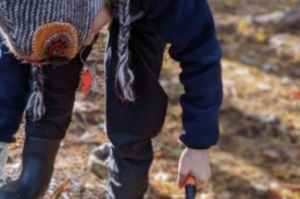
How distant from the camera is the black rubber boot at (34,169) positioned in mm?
1982

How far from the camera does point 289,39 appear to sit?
4.12m

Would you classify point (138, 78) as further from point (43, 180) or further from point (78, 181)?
point (78, 181)

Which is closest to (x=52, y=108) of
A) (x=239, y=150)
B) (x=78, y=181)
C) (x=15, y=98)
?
(x=15, y=98)

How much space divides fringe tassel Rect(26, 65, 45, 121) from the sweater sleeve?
0.34 meters

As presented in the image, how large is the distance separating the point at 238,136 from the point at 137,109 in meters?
1.15

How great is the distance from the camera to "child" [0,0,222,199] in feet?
6.05

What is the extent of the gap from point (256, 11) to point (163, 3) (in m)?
2.85

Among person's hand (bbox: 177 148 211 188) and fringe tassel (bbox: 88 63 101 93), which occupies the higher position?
fringe tassel (bbox: 88 63 101 93)

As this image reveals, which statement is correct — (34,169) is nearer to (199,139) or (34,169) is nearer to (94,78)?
(94,78)

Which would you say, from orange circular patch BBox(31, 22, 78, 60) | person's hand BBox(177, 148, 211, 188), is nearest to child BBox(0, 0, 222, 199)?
person's hand BBox(177, 148, 211, 188)

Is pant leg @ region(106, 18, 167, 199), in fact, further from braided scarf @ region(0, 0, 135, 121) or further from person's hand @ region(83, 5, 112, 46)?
braided scarf @ region(0, 0, 135, 121)

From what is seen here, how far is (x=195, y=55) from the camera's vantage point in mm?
1885

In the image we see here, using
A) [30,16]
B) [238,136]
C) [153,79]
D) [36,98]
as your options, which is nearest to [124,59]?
[153,79]

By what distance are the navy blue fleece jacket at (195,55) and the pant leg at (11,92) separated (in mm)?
396
